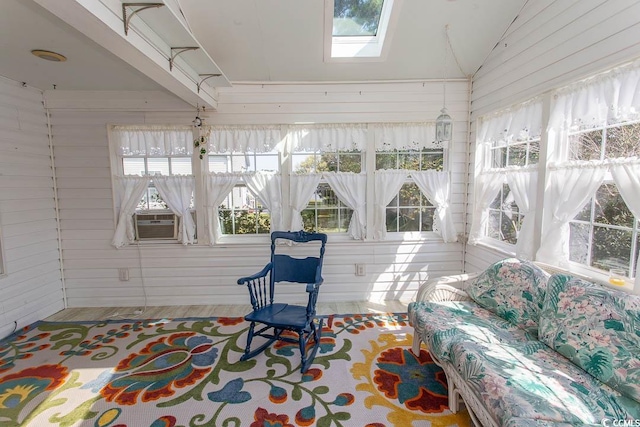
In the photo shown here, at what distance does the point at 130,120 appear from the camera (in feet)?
10.9

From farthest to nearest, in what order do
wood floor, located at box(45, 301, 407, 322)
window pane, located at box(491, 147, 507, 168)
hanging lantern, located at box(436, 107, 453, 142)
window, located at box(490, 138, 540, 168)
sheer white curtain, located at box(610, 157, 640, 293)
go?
wood floor, located at box(45, 301, 407, 322) < window pane, located at box(491, 147, 507, 168) < hanging lantern, located at box(436, 107, 453, 142) < window, located at box(490, 138, 540, 168) < sheer white curtain, located at box(610, 157, 640, 293)

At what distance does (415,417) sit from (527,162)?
2289 millimetres

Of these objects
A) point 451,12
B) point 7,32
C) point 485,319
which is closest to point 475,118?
point 451,12

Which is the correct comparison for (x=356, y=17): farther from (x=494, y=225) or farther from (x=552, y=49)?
(x=494, y=225)

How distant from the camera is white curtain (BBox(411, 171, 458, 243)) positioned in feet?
11.2

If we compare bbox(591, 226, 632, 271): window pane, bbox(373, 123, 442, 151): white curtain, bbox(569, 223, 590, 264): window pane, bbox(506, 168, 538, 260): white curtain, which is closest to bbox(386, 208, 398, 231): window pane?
bbox(373, 123, 442, 151): white curtain

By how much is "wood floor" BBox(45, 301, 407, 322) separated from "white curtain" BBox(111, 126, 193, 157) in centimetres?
182

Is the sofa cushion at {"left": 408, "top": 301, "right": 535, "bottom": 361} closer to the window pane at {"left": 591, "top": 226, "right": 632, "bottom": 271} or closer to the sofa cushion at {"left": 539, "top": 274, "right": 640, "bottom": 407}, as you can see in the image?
the sofa cushion at {"left": 539, "top": 274, "right": 640, "bottom": 407}

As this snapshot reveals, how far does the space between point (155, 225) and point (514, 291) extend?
3688 millimetres

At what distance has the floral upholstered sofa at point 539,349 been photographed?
1.30m

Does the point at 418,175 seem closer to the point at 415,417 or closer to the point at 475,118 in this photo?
the point at 475,118

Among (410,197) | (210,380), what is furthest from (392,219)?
(210,380)

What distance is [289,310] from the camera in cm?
252

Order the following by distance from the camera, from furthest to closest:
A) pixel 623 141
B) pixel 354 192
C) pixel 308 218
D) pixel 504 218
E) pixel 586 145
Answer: pixel 308 218
pixel 354 192
pixel 504 218
pixel 586 145
pixel 623 141
